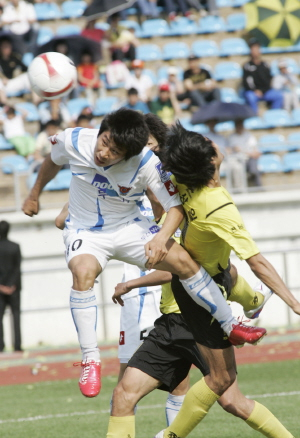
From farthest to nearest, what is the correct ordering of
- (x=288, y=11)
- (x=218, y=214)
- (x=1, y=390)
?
(x=288, y=11) < (x=1, y=390) < (x=218, y=214)

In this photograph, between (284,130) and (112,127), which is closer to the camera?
(112,127)

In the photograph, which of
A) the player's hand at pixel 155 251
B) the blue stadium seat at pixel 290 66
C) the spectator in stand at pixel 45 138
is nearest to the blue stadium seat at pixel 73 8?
the blue stadium seat at pixel 290 66

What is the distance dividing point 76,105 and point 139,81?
1435 mm

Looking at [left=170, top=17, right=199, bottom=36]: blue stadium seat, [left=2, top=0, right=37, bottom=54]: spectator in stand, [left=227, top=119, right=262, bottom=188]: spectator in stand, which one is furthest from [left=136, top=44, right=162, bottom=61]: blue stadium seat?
[left=227, top=119, right=262, bottom=188]: spectator in stand

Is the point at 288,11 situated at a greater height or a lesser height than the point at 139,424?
greater

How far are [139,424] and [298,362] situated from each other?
165 inches

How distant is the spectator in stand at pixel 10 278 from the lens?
1310cm

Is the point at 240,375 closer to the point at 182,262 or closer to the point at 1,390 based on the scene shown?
the point at 1,390

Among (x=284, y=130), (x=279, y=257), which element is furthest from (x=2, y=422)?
(x=284, y=130)

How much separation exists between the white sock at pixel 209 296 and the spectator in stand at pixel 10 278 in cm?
795

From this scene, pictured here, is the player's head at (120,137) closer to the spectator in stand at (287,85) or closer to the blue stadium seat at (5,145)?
the blue stadium seat at (5,145)

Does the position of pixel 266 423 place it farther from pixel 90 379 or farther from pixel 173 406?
pixel 90 379

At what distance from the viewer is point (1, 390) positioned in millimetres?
10594

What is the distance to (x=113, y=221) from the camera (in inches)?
235
